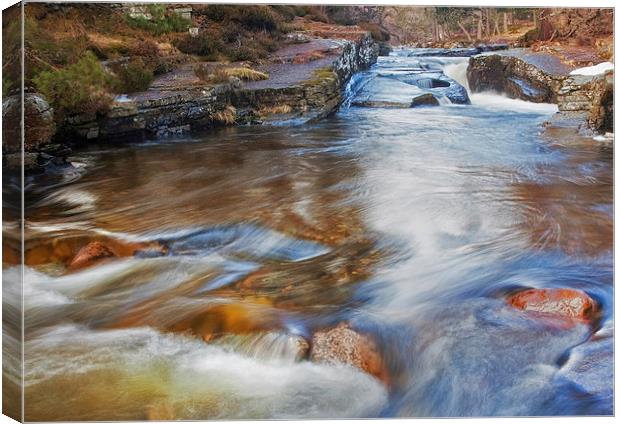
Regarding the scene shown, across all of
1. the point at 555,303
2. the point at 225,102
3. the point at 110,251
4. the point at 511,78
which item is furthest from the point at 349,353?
the point at 511,78

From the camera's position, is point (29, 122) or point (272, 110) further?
point (272, 110)

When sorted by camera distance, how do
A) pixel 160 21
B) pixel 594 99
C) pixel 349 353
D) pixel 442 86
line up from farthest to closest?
pixel 442 86, pixel 594 99, pixel 160 21, pixel 349 353

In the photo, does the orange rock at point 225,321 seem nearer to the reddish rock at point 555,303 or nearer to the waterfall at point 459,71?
the reddish rock at point 555,303

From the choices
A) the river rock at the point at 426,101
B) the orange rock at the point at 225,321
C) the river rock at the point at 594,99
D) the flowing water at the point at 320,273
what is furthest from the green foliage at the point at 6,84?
the river rock at the point at 594,99

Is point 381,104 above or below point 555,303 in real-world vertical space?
above

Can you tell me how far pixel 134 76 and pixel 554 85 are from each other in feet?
8.07

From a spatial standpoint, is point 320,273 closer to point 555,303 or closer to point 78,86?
point 555,303

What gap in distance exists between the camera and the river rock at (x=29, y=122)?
4.18m

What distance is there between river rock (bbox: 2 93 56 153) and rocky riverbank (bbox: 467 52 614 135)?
2.46m

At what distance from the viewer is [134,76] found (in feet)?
14.4

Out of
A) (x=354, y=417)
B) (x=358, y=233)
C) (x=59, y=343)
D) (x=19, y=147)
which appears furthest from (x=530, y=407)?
(x=19, y=147)

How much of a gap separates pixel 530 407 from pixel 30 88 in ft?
10.5

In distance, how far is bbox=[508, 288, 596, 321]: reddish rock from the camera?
4.10 metres

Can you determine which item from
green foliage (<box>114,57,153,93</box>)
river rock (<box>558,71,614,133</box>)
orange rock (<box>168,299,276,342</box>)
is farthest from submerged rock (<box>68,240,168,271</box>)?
river rock (<box>558,71,614,133</box>)
